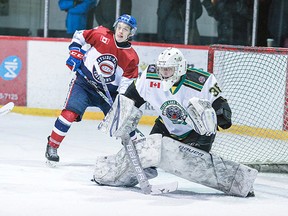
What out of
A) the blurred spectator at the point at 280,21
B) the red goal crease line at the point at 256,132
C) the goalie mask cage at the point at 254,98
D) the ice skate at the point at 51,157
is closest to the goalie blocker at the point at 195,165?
the ice skate at the point at 51,157

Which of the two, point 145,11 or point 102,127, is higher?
point 145,11

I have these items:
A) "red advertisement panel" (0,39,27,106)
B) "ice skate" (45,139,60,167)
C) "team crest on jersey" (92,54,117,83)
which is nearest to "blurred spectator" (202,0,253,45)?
"red advertisement panel" (0,39,27,106)

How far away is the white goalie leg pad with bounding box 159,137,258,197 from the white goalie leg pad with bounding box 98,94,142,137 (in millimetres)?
193

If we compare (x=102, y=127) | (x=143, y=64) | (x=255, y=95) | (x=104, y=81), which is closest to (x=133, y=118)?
(x=102, y=127)

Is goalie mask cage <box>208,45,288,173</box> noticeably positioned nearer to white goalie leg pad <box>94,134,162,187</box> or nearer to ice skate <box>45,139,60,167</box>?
ice skate <box>45,139,60,167</box>

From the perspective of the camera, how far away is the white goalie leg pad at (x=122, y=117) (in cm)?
444

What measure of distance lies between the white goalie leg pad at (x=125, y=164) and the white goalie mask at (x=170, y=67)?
11.1 inches

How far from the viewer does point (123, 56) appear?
5.47 meters

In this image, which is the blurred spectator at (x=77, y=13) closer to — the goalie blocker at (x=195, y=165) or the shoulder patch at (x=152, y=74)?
the shoulder patch at (x=152, y=74)

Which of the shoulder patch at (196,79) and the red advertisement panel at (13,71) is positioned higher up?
the shoulder patch at (196,79)

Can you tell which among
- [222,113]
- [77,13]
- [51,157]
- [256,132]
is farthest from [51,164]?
[77,13]

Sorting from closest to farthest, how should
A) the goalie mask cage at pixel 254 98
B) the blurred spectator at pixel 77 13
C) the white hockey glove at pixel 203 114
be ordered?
the white hockey glove at pixel 203 114
the goalie mask cage at pixel 254 98
the blurred spectator at pixel 77 13

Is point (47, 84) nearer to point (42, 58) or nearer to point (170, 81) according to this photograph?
point (42, 58)

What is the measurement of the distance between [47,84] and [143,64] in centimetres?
93
